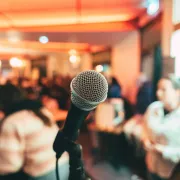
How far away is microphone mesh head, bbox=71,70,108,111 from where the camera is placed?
18.9 inches

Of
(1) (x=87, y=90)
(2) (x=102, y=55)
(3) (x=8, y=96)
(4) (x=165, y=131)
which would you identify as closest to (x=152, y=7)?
(2) (x=102, y=55)

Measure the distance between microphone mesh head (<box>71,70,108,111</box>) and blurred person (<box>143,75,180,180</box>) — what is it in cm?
101

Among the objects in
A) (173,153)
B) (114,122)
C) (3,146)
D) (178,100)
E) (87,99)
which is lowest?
(114,122)

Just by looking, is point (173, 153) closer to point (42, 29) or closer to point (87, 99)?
point (87, 99)

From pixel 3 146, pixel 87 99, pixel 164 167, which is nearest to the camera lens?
pixel 87 99

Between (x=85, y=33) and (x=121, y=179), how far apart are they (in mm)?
2072

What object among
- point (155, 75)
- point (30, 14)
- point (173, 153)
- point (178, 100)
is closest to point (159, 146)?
point (173, 153)

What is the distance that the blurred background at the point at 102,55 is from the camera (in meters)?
2.29

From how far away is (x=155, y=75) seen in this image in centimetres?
279

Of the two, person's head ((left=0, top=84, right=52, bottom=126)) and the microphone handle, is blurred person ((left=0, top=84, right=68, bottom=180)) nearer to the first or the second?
person's head ((left=0, top=84, right=52, bottom=126))

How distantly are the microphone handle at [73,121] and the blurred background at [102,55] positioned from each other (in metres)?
1.41

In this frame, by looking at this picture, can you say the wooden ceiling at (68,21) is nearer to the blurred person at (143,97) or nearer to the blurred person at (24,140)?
the blurred person at (143,97)

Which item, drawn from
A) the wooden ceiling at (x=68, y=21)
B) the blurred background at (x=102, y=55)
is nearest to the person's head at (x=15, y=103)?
the blurred background at (x=102, y=55)

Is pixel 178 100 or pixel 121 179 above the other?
pixel 178 100
